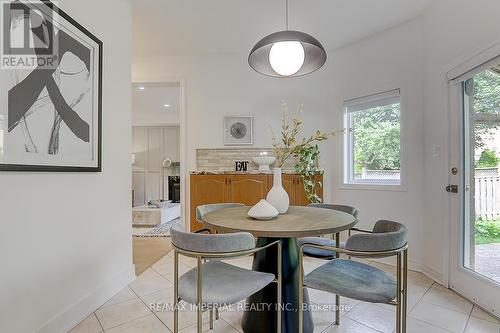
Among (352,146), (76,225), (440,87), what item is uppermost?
(440,87)

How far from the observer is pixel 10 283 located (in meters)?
1.43

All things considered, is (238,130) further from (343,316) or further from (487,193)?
(487,193)

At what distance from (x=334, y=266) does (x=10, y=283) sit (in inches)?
70.6

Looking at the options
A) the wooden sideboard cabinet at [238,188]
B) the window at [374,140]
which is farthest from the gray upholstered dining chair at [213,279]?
the window at [374,140]

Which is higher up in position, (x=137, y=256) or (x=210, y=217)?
(x=210, y=217)

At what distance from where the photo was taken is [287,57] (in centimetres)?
188

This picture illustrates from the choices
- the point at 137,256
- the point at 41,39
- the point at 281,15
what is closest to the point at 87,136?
the point at 41,39

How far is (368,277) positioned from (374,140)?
227 cm

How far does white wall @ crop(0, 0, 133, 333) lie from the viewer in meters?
1.47

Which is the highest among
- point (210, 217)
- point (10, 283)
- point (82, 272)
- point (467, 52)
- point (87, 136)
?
point (467, 52)

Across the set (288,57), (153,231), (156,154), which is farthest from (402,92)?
(156,154)

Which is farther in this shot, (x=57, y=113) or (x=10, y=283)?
(x=57, y=113)

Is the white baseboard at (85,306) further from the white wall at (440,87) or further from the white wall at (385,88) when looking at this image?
the white wall at (440,87)

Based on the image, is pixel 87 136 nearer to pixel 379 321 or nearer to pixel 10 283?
pixel 10 283
